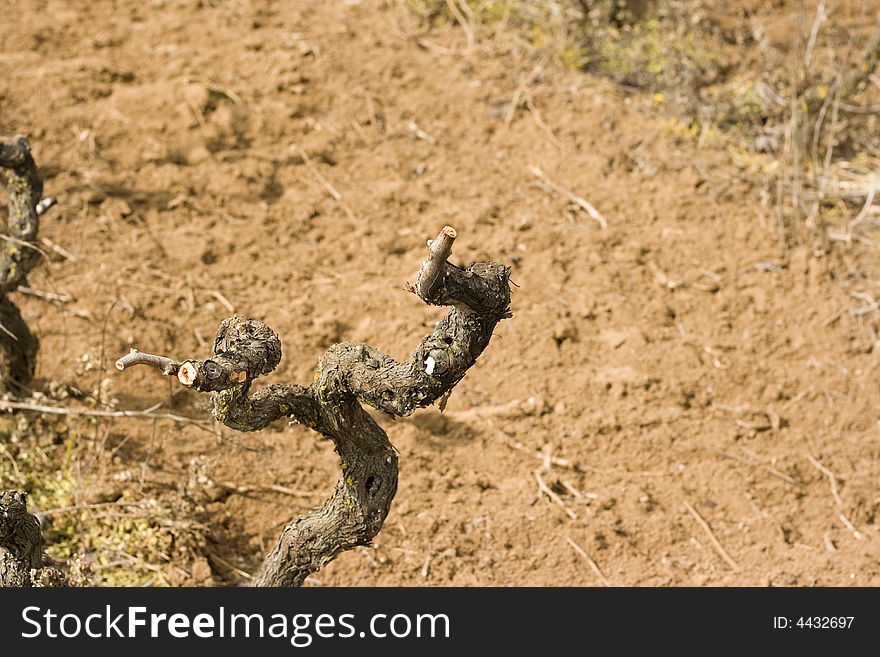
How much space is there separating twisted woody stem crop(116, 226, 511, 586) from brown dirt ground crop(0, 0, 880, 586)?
0.71 meters

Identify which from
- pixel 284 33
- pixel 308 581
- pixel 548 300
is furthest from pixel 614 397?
pixel 284 33

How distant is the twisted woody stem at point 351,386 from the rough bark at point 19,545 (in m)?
0.64

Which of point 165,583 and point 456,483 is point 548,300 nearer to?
point 456,483

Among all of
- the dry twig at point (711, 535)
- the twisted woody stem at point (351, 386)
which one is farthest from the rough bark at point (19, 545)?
the dry twig at point (711, 535)

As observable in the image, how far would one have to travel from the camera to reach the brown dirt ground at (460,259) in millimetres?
4184

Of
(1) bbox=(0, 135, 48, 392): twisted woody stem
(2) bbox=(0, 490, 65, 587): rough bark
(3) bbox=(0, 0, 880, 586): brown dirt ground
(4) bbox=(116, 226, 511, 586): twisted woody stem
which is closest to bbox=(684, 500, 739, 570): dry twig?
(3) bbox=(0, 0, 880, 586): brown dirt ground

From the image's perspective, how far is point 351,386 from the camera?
291 cm

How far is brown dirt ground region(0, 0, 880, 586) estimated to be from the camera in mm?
4184

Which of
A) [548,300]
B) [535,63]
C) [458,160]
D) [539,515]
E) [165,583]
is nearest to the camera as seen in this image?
[165,583]

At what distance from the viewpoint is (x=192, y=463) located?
3965mm

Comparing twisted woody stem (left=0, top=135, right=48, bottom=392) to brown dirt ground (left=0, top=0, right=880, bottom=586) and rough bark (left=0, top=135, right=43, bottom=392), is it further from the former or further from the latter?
brown dirt ground (left=0, top=0, right=880, bottom=586)

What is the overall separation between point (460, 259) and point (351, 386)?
95.7 inches

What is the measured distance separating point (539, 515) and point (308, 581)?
3.04ft

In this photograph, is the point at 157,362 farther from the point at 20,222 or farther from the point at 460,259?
the point at 460,259
